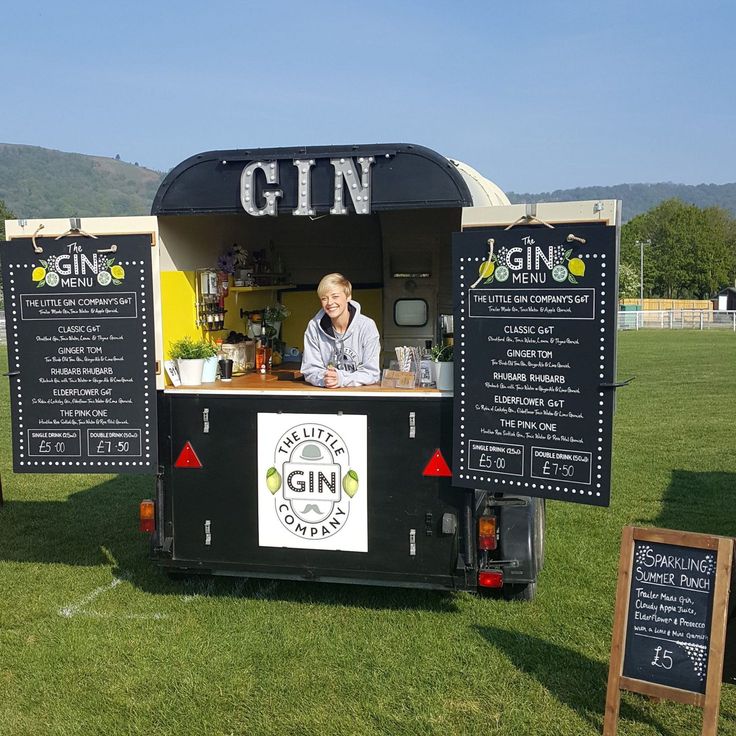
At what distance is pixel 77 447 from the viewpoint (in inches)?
235

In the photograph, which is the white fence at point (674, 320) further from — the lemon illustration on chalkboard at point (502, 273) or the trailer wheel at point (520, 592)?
the lemon illustration on chalkboard at point (502, 273)

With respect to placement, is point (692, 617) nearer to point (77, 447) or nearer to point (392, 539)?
point (392, 539)

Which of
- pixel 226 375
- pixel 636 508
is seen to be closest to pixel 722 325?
pixel 636 508

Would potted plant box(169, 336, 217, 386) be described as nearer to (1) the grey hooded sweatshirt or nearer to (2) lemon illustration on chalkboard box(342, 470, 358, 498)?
(1) the grey hooded sweatshirt

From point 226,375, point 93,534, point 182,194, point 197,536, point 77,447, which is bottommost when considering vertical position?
point 93,534

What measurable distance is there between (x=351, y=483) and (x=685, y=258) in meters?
87.4

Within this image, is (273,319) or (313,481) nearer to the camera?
(313,481)

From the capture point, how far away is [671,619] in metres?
4.27

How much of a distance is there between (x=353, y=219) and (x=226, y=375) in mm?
2911

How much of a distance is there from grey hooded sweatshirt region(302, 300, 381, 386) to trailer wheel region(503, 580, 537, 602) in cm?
163

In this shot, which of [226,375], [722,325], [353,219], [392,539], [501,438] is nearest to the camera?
[501,438]

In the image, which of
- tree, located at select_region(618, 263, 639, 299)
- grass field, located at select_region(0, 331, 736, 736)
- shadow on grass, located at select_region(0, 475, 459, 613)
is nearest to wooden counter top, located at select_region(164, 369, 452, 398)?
shadow on grass, located at select_region(0, 475, 459, 613)

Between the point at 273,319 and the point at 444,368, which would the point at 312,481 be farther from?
the point at 273,319

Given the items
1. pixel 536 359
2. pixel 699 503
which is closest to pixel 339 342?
pixel 536 359
